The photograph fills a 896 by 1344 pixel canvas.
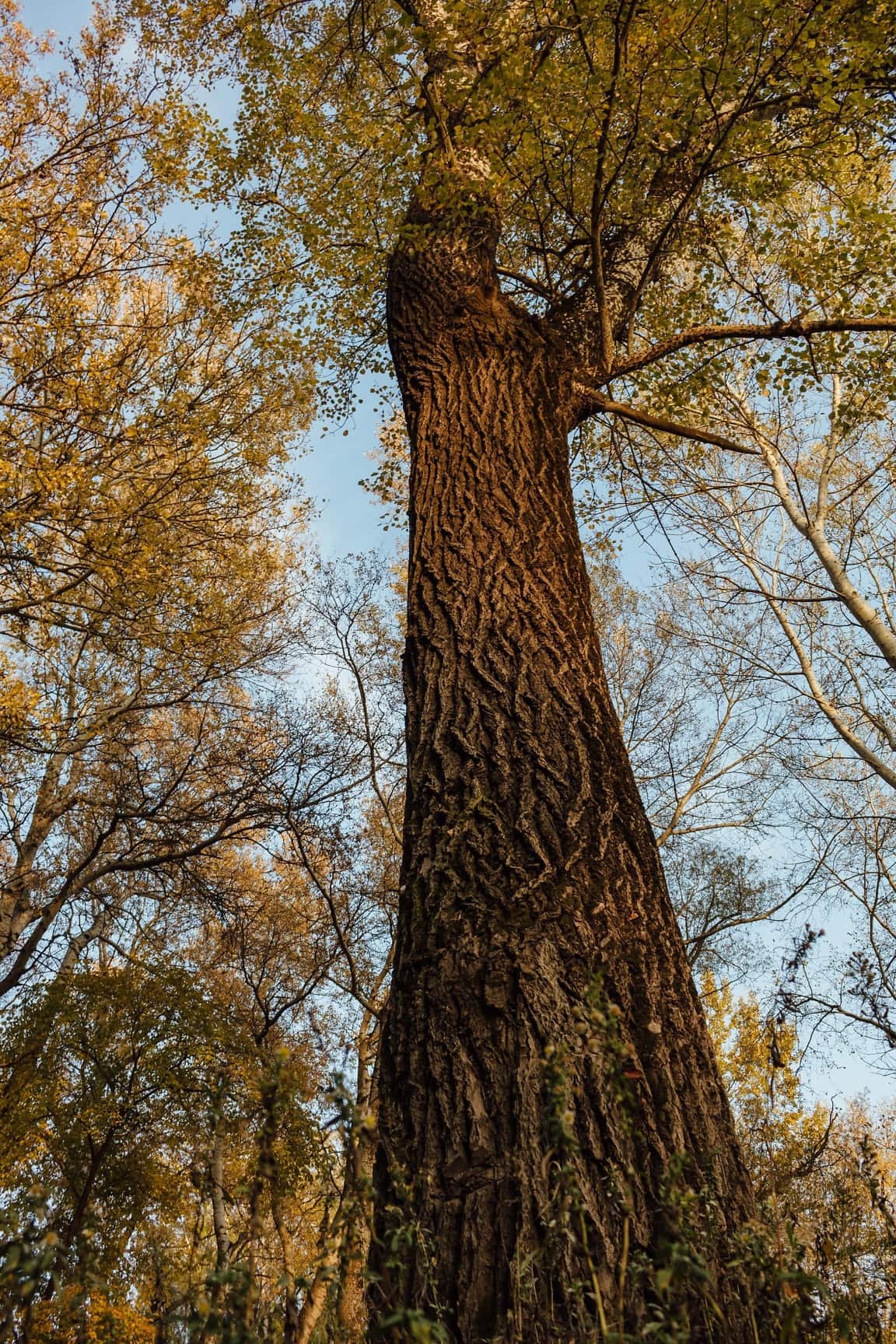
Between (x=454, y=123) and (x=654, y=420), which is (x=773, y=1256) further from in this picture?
(x=454, y=123)

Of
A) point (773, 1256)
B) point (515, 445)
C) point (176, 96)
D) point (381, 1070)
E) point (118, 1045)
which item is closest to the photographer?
point (773, 1256)

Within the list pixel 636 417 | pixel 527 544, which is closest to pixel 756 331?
pixel 636 417

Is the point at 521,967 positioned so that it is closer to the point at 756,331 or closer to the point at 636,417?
the point at 636,417

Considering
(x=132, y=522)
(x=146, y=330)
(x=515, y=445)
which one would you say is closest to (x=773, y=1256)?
(x=515, y=445)

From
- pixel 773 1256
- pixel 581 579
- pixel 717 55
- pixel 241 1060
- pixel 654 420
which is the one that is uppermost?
pixel 717 55

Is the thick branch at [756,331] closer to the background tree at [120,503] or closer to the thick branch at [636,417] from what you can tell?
the thick branch at [636,417]

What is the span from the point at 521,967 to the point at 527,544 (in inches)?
66.8

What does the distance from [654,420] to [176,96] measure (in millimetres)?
4183

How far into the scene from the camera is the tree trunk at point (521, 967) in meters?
1.49

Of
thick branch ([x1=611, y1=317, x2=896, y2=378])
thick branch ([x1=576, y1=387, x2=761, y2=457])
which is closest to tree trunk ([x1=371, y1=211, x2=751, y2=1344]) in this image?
thick branch ([x1=576, y1=387, x2=761, y2=457])

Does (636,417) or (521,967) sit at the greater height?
(636,417)

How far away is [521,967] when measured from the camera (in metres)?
2.03

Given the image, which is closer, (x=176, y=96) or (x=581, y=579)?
(x=581, y=579)

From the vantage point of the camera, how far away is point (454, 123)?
16.0ft
